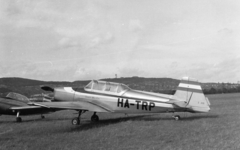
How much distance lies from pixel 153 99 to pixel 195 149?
15.5 feet

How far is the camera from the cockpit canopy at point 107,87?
1054 cm

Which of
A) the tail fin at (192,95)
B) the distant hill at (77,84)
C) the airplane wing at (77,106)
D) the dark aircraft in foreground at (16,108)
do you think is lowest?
the dark aircraft in foreground at (16,108)

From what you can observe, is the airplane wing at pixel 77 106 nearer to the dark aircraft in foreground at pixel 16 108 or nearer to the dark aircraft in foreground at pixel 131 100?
the dark aircraft in foreground at pixel 131 100

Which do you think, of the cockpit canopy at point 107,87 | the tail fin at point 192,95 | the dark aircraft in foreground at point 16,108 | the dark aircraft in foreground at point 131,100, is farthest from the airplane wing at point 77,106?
the tail fin at point 192,95

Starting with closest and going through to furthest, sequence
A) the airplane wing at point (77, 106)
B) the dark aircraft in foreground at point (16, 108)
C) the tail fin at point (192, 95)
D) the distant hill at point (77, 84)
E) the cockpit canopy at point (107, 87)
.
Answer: the tail fin at point (192, 95)
the airplane wing at point (77, 106)
the cockpit canopy at point (107, 87)
the dark aircraft in foreground at point (16, 108)
the distant hill at point (77, 84)

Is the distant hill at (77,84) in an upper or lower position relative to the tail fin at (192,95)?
upper

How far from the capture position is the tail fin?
9.46 metres

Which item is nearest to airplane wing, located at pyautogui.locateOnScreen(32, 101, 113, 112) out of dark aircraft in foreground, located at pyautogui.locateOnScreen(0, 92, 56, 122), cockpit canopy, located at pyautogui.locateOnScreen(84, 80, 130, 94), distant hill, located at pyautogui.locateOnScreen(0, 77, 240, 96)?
cockpit canopy, located at pyautogui.locateOnScreen(84, 80, 130, 94)

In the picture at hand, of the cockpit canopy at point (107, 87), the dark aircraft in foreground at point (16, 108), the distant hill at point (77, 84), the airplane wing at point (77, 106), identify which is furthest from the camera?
the distant hill at point (77, 84)

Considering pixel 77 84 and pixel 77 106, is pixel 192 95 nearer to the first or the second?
pixel 77 106

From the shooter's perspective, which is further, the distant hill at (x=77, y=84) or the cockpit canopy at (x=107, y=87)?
the distant hill at (x=77, y=84)

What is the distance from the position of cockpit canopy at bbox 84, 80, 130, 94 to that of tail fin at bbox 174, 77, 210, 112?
2396 millimetres

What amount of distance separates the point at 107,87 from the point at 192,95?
3.76 metres

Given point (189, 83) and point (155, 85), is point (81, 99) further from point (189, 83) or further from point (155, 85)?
point (155, 85)
